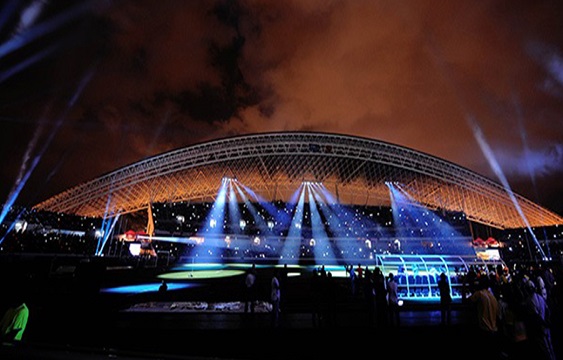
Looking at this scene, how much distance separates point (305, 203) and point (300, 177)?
17441mm

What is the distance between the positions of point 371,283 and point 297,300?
16.4 ft

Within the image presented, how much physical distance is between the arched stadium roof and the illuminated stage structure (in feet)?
0.57

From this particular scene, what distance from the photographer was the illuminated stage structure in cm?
4444

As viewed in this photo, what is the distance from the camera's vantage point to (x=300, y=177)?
167 ft

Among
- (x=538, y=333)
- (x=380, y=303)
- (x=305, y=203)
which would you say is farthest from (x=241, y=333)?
(x=305, y=203)

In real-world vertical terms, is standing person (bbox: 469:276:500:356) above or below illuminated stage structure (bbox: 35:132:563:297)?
below

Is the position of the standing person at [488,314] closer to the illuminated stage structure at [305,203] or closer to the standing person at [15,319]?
the standing person at [15,319]

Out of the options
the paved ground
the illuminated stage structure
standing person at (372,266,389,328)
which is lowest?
the paved ground

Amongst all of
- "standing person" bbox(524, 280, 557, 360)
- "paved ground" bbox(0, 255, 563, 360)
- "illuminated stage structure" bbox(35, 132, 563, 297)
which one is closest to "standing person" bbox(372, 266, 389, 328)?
"paved ground" bbox(0, 255, 563, 360)

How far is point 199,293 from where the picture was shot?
50.5 ft

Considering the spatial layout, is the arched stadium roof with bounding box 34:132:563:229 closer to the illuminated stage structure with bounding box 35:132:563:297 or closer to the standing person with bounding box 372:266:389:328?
the illuminated stage structure with bounding box 35:132:563:297

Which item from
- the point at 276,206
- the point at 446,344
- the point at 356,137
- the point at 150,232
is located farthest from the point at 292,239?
the point at 446,344

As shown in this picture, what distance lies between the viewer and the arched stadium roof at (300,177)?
43.7m

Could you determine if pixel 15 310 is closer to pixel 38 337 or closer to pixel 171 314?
pixel 38 337
